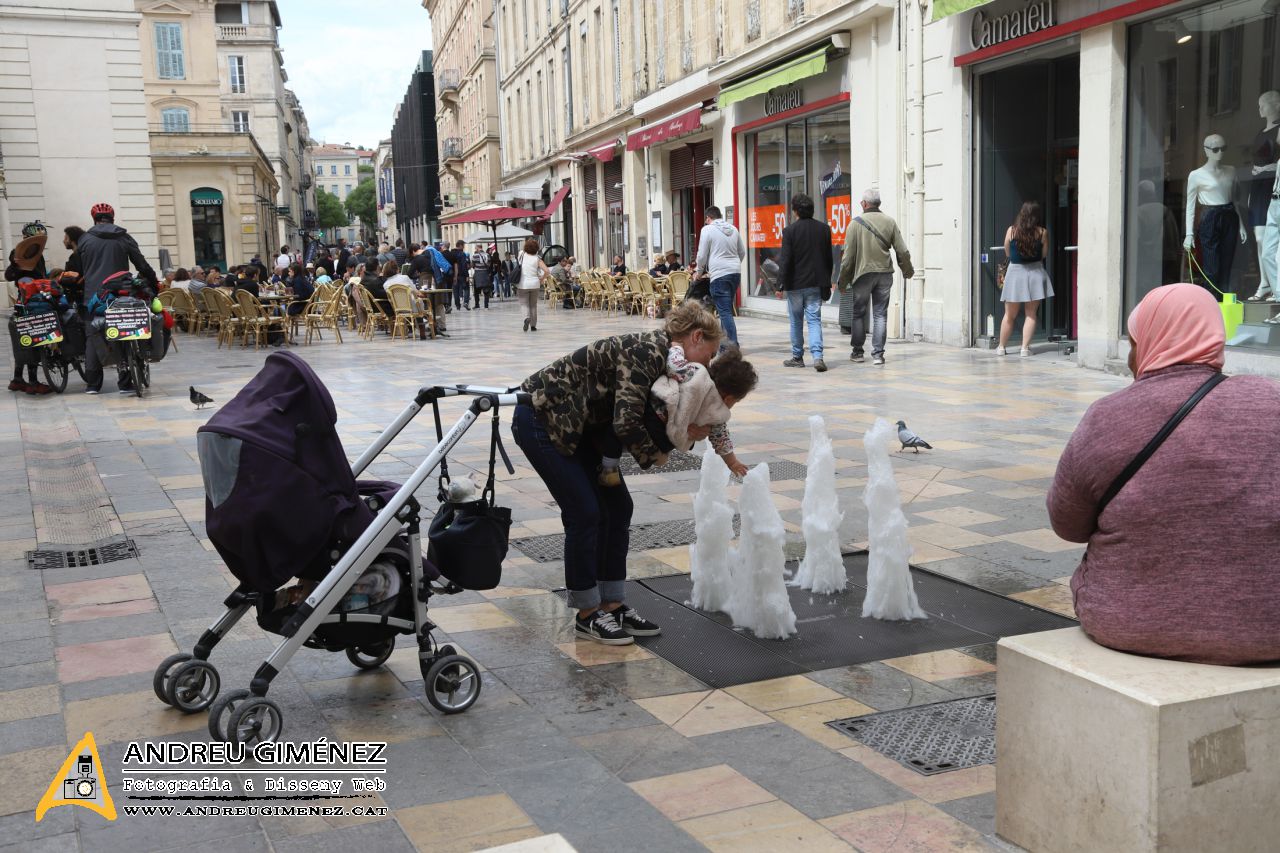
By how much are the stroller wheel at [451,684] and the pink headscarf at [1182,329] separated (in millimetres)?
2270

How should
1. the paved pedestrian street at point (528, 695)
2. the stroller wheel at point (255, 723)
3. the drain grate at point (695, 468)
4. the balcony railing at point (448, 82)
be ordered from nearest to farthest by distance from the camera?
the paved pedestrian street at point (528, 695), the stroller wheel at point (255, 723), the drain grate at point (695, 468), the balcony railing at point (448, 82)

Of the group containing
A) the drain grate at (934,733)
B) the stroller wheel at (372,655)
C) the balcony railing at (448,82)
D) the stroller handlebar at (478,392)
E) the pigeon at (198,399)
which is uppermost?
the balcony railing at (448,82)

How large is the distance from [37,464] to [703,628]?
19.9 ft

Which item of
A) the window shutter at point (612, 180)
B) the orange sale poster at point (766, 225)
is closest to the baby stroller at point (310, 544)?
the orange sale poster at point (766, 225)

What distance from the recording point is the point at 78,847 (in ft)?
10.4

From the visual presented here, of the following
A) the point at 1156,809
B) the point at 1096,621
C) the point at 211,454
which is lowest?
the point at 1156,809

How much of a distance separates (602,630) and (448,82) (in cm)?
6746

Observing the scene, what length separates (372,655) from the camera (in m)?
4.50

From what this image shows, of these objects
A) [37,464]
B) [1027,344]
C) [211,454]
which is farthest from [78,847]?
[1027,344]

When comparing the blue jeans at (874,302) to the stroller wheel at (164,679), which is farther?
the blue jeans at (874,302)

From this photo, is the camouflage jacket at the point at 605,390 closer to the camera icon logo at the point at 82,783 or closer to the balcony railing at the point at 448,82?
the camera icon logo at the point at 82,783

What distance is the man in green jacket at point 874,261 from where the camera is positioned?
1348 cm

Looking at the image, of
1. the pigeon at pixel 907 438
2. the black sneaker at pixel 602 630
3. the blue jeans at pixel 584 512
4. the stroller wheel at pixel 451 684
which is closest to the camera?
the stroller wheel at pixel 451 684

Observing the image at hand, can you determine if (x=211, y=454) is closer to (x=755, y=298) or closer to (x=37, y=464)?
(x=37, y=464)
